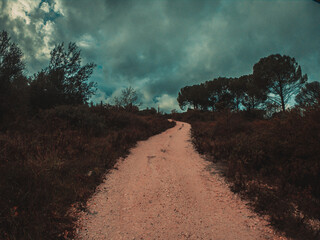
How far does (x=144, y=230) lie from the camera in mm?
3072

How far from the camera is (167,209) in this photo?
Answer: 3.77m

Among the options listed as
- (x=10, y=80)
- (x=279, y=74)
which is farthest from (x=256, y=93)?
(x=10, y=80)

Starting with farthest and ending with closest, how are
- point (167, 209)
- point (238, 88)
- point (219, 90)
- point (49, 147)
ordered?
point (219, 90) → point (238, 88) → point (49, 147) → point (167, 209)

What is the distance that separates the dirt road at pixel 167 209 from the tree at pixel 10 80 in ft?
33.5

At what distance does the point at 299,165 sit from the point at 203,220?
386 cm

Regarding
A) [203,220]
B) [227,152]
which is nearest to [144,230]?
[203,220]

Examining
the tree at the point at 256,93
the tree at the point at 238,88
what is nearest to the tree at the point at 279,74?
the tree at the point at 256,93

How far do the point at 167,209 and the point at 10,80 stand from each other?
1502 centimetres

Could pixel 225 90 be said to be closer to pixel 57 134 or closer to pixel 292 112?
pixel 292 112

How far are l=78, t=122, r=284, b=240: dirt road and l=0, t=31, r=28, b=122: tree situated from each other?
33.5 ft

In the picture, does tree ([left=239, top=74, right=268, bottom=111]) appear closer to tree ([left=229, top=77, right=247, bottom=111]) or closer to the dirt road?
tree ([left=229, top=77, right=247, bottom=111])

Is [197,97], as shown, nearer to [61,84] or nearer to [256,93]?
[256,93]

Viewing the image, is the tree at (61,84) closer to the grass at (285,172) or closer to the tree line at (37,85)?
the tree line at (37,85)

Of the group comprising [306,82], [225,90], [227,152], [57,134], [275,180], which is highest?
[225,90]
